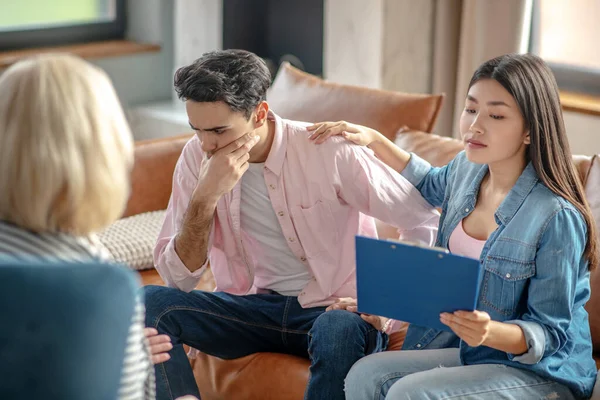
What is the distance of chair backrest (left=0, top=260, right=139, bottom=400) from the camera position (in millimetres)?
999

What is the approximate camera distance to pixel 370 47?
11.3 ft

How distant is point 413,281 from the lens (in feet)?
5.25

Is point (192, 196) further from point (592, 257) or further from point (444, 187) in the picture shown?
point (592, 257)

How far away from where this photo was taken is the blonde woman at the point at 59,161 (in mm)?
1095

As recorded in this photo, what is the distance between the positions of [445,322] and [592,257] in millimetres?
342

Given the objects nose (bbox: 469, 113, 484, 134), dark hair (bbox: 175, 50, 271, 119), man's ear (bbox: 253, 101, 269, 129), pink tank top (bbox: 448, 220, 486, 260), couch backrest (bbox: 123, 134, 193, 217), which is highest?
dark hair (bbox: 175, 50, 271, 119)

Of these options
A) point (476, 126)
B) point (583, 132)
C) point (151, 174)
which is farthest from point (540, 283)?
point (583, 132)

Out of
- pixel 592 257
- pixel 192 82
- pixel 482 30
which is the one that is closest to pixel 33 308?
pixel 192 82

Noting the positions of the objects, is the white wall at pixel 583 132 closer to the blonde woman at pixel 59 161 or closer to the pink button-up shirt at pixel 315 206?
the pink button-up shirt at pixel 315 206

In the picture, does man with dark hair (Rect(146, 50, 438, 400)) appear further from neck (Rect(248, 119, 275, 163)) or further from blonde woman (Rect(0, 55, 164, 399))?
blonde woman (Rect(0, 55, 164, 399))

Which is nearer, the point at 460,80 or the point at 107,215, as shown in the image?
the point at 107,215

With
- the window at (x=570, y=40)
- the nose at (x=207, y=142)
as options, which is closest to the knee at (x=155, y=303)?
the nose at (x=207, y=142)

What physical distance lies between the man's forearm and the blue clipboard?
1.51 feet

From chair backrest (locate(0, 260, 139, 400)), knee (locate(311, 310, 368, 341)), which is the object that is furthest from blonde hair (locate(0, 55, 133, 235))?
knee (locate(311, 310, 368, 341))
